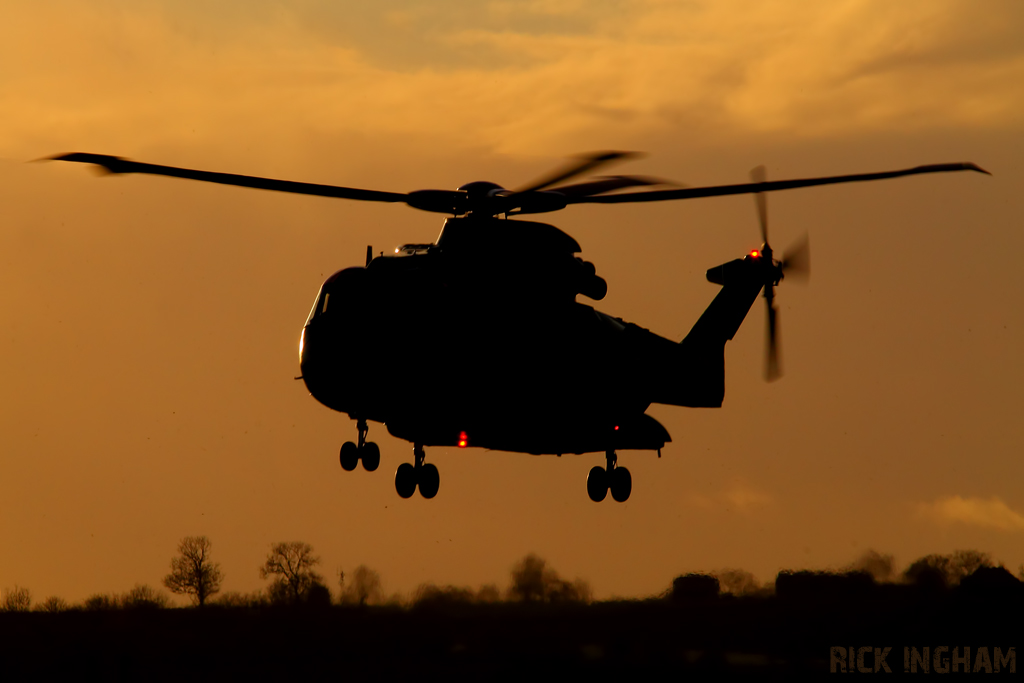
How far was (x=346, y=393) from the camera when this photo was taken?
21.6m

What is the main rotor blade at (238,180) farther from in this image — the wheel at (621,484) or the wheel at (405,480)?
the wheel at (621,484)

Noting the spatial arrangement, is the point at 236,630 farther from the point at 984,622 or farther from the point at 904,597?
the point at 984,622

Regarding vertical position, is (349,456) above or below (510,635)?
above

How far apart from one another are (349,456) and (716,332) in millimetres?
10107

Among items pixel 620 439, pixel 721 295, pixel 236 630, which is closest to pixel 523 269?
pixel 620 439

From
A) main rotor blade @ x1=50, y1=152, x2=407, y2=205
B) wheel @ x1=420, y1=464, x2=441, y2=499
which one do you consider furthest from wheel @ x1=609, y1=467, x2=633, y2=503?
main rotor blade @ x1=50, y1=152, x2=407, y2=205

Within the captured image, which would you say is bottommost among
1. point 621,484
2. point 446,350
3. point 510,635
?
point 510,635

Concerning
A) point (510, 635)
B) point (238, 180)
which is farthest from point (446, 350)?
point (510, 635)

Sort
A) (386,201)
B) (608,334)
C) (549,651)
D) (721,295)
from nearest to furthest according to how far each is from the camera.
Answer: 1. (386,201)
2. (608,334)
3. (721,295)
4. (549,651)

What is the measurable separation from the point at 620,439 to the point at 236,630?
71.7 feet

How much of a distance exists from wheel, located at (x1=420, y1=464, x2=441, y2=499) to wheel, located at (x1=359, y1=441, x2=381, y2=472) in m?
1.01

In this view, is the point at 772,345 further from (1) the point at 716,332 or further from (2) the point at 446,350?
(2) the point at 446,350

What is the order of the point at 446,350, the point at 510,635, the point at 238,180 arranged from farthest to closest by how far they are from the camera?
the point at 510,635 < the point at 446,350 < the point at 238,180

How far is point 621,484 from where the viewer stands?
26438 millimetres
